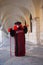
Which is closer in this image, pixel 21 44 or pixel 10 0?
pixel 21 44

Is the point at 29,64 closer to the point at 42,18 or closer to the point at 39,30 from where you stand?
the point at 42,18

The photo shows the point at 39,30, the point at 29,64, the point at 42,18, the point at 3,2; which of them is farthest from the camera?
the point at 3,2

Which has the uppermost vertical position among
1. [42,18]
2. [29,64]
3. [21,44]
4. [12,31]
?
[42,18]

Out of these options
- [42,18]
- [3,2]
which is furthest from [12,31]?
[3,2]

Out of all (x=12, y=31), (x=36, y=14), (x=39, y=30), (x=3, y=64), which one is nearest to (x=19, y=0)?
(x=36, y=14)

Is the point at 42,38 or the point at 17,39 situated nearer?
the point at 17,39

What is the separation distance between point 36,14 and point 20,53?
1091 cm

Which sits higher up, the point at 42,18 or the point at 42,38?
the point at 42,18

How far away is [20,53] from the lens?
8688 millimetres

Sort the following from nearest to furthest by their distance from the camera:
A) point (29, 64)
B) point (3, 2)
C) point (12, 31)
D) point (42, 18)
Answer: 1. point (29, 64)
2. point (12, 31)
3. point (42, 18)
4. point (3, 2)

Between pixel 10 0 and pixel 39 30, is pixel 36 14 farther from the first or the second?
pixel 10 0

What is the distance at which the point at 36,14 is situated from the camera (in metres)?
19.1

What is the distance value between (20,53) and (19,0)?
43.4ft

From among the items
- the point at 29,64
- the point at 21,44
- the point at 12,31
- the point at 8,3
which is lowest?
the point at 29,64
